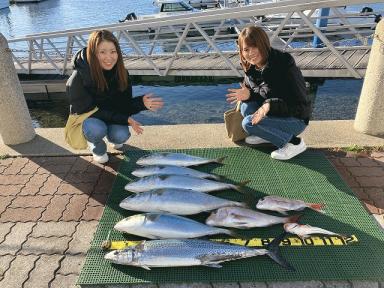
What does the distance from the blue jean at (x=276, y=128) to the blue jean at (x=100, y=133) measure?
66.1 inches

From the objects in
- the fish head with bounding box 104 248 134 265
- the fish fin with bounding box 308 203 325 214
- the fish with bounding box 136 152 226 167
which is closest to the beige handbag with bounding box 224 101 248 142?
the fish with bounding box 136 152 226 167

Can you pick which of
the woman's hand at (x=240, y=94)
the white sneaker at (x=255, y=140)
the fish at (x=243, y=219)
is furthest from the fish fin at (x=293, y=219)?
the woman's hand at (x=240, y=94)

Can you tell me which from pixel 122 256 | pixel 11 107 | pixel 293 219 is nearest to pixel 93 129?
pixel 11 107

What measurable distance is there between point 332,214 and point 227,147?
1.81 meters

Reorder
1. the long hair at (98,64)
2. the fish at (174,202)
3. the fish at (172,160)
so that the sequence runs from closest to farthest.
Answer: the fish at (174,202)
the long hair at (98,64)
the fish at (172,160)

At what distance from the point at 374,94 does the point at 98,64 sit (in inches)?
149

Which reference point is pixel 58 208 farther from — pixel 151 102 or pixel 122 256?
pixel 151 102

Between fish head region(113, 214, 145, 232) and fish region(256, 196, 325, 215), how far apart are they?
1225mm

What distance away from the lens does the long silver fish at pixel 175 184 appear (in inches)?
151

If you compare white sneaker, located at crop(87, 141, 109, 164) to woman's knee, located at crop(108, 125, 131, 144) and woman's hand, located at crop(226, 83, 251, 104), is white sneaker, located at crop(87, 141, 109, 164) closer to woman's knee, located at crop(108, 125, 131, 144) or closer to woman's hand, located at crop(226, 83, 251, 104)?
woman's knee, located at crop(108, 125, 131, 144)

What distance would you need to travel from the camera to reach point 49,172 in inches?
182

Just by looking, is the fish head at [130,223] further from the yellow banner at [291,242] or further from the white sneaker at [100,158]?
the white sneaker at [100,158]

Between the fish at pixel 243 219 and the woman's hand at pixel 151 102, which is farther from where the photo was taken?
the woman's hand at pixel 151 102

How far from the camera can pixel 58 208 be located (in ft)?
12.8
